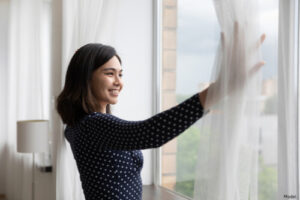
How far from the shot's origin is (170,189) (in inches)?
118

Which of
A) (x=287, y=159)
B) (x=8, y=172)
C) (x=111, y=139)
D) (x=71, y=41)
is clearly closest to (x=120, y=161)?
(x=111, y=139)

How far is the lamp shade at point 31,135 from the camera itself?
2.99 metres

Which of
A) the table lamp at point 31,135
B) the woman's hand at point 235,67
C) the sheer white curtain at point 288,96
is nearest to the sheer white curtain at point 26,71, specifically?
the table lamp at point 31,135

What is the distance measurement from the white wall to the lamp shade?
25.7 inches

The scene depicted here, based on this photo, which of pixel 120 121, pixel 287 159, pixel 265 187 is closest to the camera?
pixel 120 121

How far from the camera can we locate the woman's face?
1.33m

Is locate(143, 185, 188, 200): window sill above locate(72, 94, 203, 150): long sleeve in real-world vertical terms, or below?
below

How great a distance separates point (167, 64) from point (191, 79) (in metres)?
0.40

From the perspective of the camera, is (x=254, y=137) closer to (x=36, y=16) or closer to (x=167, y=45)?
(x=167, y=45)

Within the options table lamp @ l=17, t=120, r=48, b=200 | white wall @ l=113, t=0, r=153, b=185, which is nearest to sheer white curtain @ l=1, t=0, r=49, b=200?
table lamp @ l=17, t=120, r=48, b=200

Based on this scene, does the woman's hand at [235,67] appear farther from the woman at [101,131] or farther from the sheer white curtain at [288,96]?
the sheer white curtain at [288,96]

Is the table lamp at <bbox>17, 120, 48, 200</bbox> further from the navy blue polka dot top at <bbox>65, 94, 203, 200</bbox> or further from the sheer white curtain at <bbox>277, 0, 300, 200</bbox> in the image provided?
the sheer white curtain at <bbox>277, 0, 300, 200</bbox>

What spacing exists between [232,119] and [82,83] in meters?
0.53

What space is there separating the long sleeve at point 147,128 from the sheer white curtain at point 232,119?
0.36 ft
